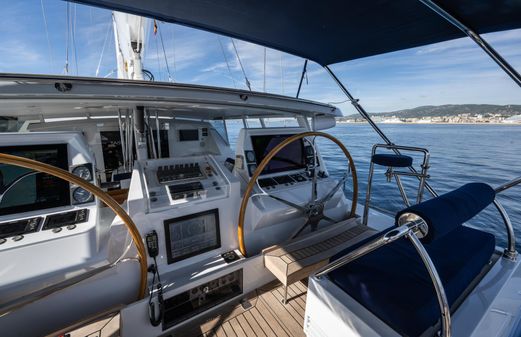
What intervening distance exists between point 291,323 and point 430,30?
274cm

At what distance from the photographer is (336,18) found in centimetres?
187

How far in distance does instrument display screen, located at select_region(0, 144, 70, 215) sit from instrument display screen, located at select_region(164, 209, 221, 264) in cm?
72

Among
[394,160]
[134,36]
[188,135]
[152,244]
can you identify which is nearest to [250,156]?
[152,244]

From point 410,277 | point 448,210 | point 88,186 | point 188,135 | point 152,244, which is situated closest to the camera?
point 448,210

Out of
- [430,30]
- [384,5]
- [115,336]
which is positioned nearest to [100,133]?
[115,336]

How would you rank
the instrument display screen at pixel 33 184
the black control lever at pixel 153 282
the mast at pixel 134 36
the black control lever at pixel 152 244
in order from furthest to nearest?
the mast at pixel 134 36
the black control lever at pixel 152 244
the black control lever at pixel 153 282
the instrument display screen at pixel 33 184

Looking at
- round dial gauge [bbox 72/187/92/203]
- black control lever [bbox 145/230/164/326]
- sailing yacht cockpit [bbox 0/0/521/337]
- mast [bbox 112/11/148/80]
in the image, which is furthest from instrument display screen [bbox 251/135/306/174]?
mast [bbox 112/11/148/80]

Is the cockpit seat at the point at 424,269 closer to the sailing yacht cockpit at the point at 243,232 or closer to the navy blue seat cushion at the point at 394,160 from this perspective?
the sailing yacht cockpit at the point at 243,232

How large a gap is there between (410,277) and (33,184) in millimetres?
2331

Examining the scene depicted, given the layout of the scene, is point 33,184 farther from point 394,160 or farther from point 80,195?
point 394,160

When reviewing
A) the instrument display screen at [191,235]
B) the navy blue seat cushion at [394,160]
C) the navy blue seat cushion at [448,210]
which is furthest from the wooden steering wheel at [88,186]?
the navy blue seat cushion at [394,160]

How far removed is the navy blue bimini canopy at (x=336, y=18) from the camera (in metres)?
1.57

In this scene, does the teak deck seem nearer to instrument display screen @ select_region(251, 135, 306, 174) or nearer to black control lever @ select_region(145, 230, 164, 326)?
black control lever @ select_region(145, 230, 164, 326)

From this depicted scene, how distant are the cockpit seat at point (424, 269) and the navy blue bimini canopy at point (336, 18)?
4.58ft
